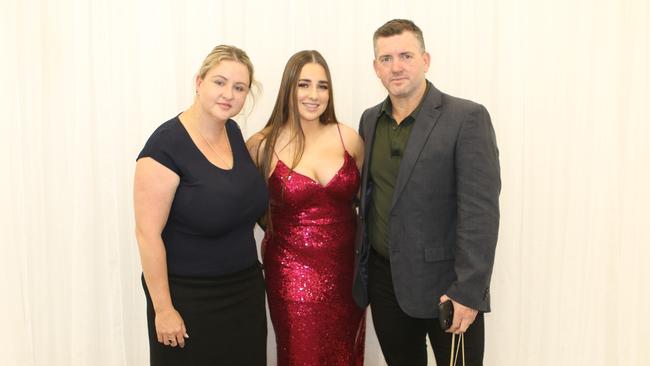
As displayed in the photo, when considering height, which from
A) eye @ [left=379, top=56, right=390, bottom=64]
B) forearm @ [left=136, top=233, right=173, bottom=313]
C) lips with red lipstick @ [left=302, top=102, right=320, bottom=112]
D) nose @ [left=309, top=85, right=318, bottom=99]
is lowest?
forearm @ [left=136, top=233, right=173, bottom=313]

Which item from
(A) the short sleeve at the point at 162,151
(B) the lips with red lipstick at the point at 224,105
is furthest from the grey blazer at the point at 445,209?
(A) the short sleeve at the point at 162,151

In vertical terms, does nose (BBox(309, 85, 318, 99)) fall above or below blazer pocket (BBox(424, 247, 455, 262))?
above

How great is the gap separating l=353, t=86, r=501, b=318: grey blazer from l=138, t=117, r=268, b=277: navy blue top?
546mm

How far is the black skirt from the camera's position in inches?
71.5

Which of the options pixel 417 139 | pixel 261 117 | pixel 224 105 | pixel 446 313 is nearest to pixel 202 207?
pixel 224 105

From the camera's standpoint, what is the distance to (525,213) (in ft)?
8.84

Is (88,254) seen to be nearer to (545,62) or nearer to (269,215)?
(269,215)

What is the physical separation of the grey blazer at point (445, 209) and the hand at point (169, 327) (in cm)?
77

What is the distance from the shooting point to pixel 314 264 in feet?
7.05

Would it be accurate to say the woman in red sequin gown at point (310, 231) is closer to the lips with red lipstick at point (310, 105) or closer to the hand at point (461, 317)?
the lips with red lipstick at point (310, 105)

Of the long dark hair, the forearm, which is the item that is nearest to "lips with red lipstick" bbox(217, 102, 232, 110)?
the long dark hair

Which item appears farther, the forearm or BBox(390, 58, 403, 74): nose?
BBox(390, 58, 403, 74): nose

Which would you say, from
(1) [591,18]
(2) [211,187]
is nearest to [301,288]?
(2) [211,187]

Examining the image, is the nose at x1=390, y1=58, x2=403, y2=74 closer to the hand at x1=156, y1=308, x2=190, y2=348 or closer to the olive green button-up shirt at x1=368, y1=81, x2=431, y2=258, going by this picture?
the olive green button-up shirt at x1=368, y1=81, x2=431, y2=258
